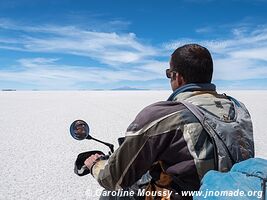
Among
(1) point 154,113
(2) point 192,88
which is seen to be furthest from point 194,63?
(1) point 154,113

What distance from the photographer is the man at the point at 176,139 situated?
1555 mm

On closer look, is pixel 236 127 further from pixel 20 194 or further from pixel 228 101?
pixel 20 194

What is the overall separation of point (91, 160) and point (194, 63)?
73 cm

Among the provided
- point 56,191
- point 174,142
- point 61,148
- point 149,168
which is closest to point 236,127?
point 174,142

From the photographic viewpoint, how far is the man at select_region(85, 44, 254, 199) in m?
1.55

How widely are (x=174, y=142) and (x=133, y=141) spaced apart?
0.18 meters

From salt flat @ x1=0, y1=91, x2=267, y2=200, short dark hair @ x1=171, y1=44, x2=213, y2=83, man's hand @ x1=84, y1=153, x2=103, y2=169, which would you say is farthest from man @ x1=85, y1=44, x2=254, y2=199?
salt flat @ x1=0, y1=91, x2=267, y2=200

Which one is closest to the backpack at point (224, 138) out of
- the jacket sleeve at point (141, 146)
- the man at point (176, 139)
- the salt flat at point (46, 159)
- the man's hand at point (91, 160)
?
the man at point (176, 139)

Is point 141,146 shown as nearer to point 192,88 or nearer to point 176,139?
point 176,139

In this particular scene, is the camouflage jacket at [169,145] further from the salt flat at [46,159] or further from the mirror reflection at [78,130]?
the salt flat at [46,159]

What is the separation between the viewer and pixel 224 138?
5.14ft

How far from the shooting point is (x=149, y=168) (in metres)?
1.68

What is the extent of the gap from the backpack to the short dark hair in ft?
0.59

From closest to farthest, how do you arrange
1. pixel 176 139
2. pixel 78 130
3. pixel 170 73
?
pixel 176 139, pixel 170 73, pixel 78 130
